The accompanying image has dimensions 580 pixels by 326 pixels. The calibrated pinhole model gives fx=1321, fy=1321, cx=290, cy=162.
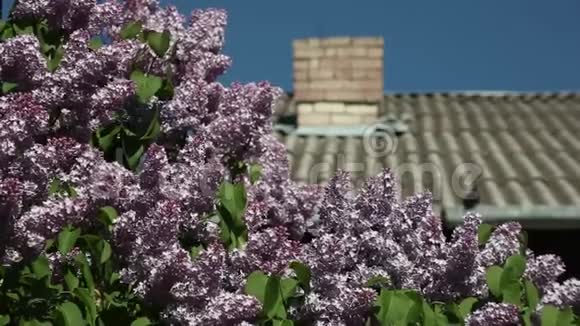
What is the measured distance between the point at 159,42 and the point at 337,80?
275 inches

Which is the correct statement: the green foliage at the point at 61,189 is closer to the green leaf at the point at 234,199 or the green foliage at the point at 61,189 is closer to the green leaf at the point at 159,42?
the green leaf at the point at 234,199

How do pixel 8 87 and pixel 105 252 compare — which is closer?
pixel 105 252

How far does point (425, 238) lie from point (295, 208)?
3.70ft

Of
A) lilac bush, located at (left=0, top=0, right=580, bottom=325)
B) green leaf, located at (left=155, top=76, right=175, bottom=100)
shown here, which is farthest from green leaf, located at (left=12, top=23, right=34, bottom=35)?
green leaf, located at (left=155, top=76, right=175, bottom=100)

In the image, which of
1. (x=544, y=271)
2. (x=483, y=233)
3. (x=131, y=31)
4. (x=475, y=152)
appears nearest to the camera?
(x=544, y=271)

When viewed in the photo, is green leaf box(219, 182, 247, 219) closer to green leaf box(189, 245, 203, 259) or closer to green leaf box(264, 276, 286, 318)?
green leaf box(189, 245, 203, 259)

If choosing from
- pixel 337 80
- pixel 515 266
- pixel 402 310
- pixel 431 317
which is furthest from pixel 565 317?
pixel 337 80

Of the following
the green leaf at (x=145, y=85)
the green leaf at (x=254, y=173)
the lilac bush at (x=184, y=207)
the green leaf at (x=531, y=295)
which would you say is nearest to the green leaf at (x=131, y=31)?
the lilac bush at (x=184, y=207)

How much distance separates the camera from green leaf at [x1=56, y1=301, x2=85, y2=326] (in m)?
4.43

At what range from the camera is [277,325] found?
440 cm

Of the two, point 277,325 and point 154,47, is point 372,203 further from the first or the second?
point 154,47

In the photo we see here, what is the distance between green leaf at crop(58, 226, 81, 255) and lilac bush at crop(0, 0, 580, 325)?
1 centimetres

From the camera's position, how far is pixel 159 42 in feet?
18.0

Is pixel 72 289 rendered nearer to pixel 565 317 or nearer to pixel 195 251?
pixel 195 251
